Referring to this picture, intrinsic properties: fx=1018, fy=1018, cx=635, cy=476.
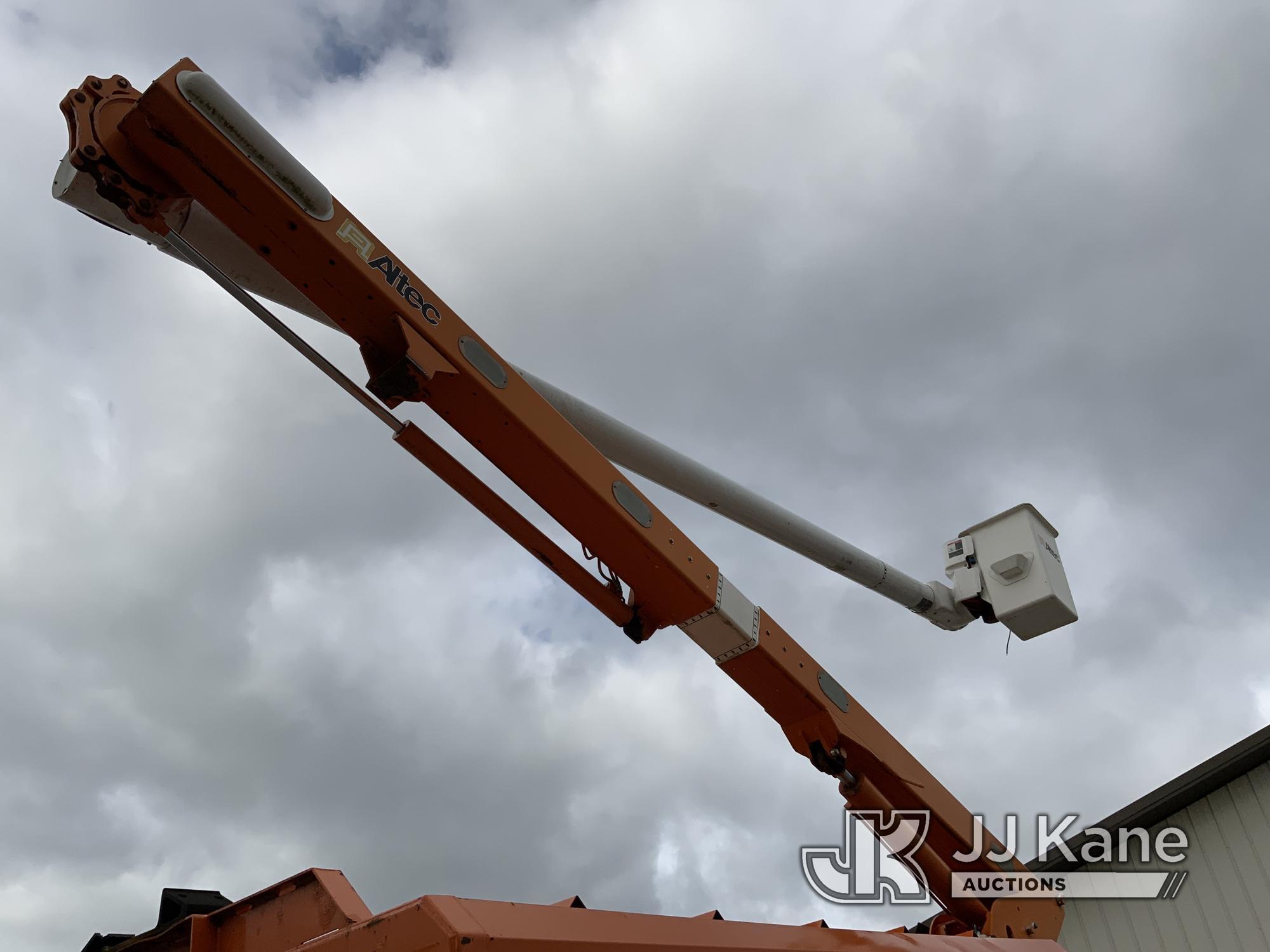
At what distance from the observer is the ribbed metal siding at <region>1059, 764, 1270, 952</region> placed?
27.6ft

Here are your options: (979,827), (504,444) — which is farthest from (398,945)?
(979,827)

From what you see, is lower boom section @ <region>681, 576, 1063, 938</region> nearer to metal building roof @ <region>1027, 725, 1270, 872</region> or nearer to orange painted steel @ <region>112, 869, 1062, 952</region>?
orange painted steel @ <region>112, 869, 1062, 952</region>

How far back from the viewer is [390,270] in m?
4.43

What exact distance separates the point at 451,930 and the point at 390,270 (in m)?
2.80

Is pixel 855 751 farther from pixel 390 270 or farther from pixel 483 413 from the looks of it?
pixel 390 270

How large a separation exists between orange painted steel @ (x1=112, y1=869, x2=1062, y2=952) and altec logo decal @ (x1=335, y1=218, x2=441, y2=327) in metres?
2.33

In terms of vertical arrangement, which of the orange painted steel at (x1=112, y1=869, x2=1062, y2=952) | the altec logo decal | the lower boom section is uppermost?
the altec logo decal

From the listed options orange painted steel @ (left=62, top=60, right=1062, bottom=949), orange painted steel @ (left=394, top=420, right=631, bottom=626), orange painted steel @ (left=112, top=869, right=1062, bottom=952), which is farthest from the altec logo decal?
orange painted steel @ (left=112, top=869, right=1062, bottom=952)

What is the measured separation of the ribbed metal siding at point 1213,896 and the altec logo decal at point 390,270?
8.20 meters

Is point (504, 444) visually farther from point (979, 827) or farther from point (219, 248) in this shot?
point (979, 827)

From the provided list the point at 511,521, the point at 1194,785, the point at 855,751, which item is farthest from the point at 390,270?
the point at 1194,785

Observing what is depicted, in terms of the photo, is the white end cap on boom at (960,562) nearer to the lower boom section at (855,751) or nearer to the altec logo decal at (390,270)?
the lower boom section at (855,751)

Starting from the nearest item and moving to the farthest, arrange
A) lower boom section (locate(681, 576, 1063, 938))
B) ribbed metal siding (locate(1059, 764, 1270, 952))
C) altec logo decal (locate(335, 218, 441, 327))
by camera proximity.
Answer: altec logo decal (locate(335, 218, 441, 327)) → lower boom section (locate(681, 576, 1063, 938)) → ribbed metal siding (locate(1059, 764, 1270, 952))

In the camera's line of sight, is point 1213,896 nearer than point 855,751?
No
